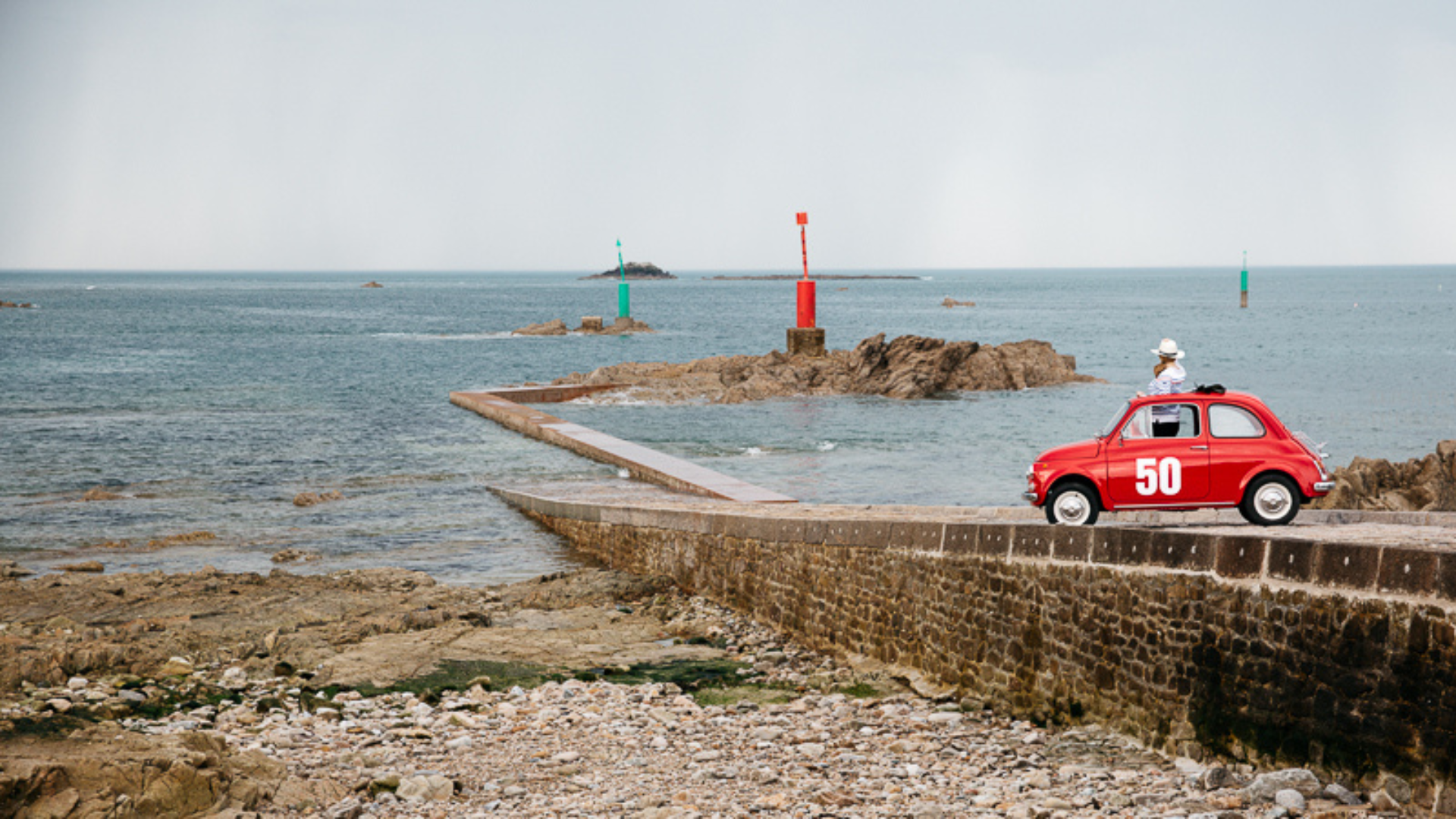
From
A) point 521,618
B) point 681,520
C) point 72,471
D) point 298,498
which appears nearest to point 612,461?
point 298,498

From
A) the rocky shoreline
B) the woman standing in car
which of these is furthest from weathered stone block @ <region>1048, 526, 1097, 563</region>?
the rocky shoreline

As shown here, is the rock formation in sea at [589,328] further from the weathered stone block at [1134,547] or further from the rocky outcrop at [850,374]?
the weathered stone block at [1134,547]

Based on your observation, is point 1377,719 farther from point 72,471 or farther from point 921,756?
point 72,471

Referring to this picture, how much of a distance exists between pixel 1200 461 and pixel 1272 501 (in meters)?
0.66

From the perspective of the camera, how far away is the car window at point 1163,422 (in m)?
9.70

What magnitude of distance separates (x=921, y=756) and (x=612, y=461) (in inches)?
629

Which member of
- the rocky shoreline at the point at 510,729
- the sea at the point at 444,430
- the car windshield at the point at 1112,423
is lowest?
the sea at the point at 444,430

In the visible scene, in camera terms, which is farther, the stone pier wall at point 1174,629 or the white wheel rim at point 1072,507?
the white wheel rim at point 1072,507

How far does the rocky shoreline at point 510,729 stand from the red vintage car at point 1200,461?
1962 millimetres

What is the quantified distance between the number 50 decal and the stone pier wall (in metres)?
0.85

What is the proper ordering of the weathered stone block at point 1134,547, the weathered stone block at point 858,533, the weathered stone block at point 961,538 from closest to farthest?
1. the weathered stone block at point 1134,547
2. the weathered stone block at point 961,538
3. the weathered stone block at point 858,533

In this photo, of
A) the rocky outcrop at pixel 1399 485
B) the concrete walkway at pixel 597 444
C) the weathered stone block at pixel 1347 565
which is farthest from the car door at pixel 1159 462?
the rocky outcrop at pixel 1399 485

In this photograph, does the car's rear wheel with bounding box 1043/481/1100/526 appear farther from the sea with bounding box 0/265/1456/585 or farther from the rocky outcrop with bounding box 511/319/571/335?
the rocky outcrop with bounding box 511/319/571/335

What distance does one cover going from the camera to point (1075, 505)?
9945mm
